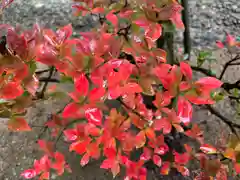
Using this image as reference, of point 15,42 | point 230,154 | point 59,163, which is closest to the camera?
point 15,42

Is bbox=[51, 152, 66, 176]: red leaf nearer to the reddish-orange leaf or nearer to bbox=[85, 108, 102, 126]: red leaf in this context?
bbox=[85, 108, 102, 126]: red leaf

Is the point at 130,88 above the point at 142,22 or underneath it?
underneath

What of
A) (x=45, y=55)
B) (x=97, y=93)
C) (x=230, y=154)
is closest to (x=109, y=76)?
(x=97, y=93)

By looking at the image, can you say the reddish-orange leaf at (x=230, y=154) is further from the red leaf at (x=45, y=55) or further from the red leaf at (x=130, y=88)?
the red leaf at (x=45, y=55)

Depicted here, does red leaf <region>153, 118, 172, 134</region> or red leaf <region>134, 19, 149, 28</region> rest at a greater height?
red leaf <region>134, 19, 149, 28</region>

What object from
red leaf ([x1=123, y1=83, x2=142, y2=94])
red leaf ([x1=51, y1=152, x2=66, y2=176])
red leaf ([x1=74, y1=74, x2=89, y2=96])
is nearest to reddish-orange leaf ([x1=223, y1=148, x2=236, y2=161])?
red leaf ([x1=123, y1=83, x2=142, y2=94])

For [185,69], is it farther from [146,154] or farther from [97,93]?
[146,154]

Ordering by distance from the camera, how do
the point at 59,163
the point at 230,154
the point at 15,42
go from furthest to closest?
the point at 59,163, the point at 230,154, the point at 15,42

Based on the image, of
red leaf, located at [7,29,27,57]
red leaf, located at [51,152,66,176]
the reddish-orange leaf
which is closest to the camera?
red leaf, located at [7,29,27,57]

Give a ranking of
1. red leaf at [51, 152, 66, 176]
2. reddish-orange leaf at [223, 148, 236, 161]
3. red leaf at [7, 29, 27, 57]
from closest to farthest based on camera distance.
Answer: red leaf at [7, 29, 27, 57] → reddish-orange leaf at [223, 148, 236, 161] → red leaf at [51, 152, 66, 176]

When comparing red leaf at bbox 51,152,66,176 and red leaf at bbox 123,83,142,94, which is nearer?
red leaf at bbox 123,83,142,94

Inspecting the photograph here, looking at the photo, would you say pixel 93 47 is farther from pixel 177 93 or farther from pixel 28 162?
pixel 28 162

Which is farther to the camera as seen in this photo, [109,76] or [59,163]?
[59,163]

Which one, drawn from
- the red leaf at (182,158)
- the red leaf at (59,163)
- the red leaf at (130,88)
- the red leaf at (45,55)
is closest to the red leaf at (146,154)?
the red leaf at (182,158)
